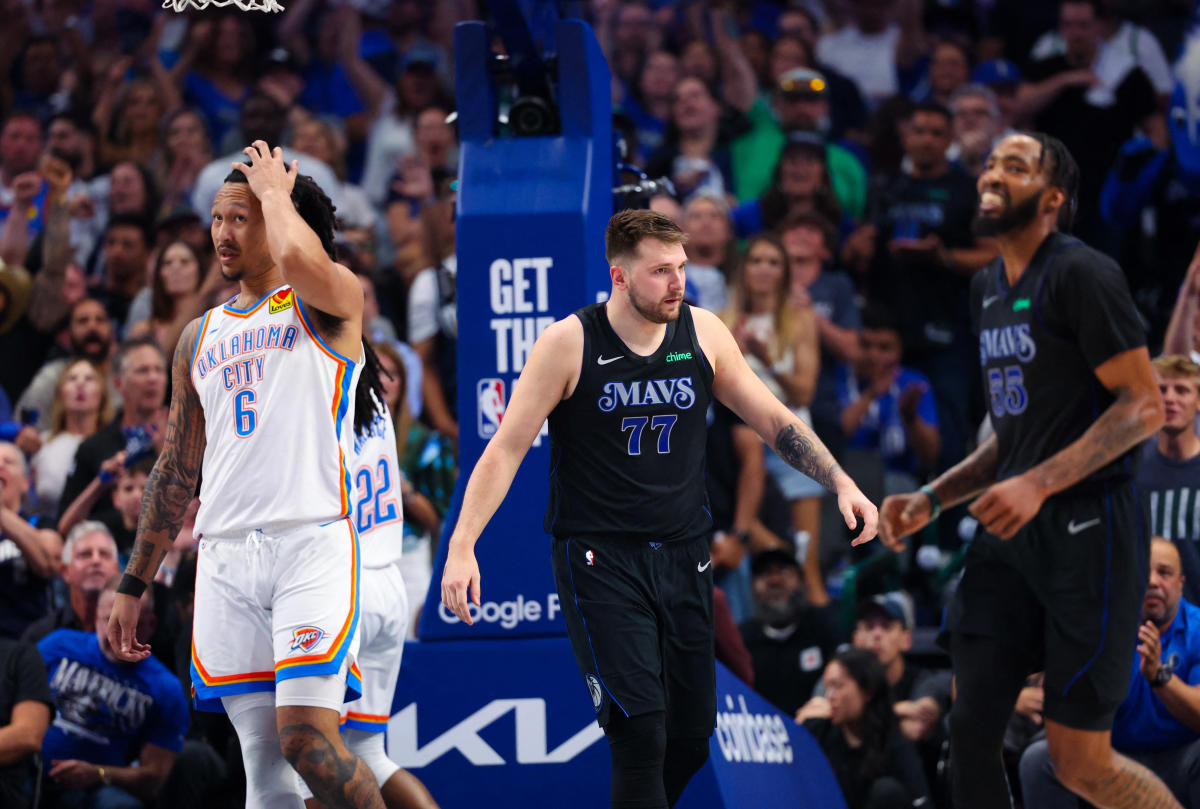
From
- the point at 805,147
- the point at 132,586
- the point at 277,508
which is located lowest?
the point at 132,586

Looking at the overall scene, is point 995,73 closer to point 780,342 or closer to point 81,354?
point 780,342

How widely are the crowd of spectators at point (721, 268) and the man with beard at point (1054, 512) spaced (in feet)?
4.37

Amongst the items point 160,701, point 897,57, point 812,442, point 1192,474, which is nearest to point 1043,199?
point 812,442

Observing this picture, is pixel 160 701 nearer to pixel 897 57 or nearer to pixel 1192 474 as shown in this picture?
pixel 1192 474

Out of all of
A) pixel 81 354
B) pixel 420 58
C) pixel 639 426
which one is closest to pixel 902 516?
pixel 639 426

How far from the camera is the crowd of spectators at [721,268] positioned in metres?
7.55

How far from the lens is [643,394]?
5.09m

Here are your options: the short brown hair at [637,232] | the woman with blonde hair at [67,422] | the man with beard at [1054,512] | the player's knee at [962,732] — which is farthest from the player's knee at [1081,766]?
the woman with blonde hair at [67,422]

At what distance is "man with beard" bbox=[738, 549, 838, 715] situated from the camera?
330 inches

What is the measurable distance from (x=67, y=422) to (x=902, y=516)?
6002 millimetres

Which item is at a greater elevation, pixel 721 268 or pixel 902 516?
pixel 721 268

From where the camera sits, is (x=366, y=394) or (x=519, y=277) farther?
(x=519, y=277)

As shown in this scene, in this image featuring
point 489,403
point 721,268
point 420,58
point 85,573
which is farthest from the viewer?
point 420,58

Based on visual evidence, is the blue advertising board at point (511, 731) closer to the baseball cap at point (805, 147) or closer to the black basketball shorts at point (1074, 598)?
the black basketball shorts at point (1074, 598)
